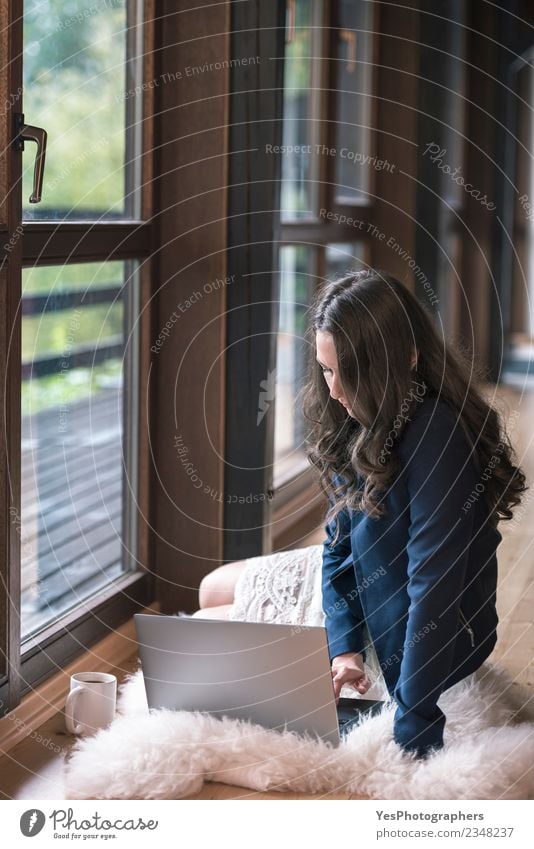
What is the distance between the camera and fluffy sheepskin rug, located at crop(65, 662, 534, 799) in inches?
63.8

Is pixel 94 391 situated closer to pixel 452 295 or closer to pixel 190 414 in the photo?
pixel 190 414

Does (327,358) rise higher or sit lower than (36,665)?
higher

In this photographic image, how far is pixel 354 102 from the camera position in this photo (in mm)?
4129

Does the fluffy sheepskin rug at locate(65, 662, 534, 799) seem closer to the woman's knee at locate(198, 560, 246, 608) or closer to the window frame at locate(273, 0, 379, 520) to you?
the woman's knee at locate(198, 560, 246, 608)

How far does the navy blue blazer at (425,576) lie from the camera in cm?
165

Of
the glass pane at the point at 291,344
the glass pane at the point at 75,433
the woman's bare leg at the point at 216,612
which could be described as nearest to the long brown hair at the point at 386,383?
the woman's bare leg at the point at 216,612

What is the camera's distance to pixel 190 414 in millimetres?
2465

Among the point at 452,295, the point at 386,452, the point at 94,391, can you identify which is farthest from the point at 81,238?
the point at 452,295

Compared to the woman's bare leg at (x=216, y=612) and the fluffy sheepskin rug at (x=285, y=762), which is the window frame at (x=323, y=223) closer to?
the woman's bare leg at (x=216, y=612)

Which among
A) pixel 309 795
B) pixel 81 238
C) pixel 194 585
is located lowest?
pixel 309 795

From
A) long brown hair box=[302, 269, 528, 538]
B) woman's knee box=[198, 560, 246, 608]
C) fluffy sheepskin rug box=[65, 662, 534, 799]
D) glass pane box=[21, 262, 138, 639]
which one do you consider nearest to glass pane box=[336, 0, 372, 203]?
glass pane box=[21, 262, 138, 639]

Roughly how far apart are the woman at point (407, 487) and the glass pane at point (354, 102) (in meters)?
2.13

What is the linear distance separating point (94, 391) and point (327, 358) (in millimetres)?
734

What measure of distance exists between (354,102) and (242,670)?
9.50 feet
